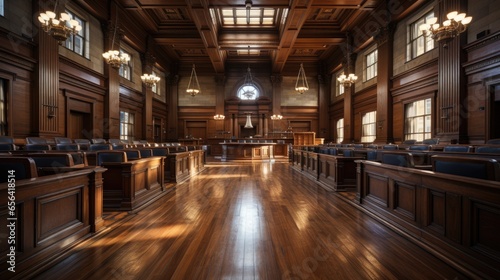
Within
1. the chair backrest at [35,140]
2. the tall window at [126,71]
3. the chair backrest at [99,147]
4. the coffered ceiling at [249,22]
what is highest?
the coffered ceiling at [249,22]

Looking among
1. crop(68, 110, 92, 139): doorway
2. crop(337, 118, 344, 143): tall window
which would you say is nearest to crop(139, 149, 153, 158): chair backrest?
crop(68, 110, 92, 139): doorway

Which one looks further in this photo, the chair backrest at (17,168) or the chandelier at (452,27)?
the chandelier at (452,27)

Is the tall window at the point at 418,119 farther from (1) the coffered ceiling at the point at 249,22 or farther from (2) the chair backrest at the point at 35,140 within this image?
(2) the chair backrest at the point at 35,140

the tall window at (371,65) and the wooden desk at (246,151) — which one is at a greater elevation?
the tall window at (371,65)

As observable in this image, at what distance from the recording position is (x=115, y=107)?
33.1 ft

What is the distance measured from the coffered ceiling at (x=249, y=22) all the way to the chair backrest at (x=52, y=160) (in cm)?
787

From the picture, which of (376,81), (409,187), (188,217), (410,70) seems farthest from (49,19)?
(376,81)

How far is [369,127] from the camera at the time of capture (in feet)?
39.9

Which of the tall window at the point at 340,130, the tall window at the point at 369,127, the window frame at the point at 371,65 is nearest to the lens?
the window frame at the point at 371,65

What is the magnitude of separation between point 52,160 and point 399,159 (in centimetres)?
410

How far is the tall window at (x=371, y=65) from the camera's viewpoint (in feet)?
38.3

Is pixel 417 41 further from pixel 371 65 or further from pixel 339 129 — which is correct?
pixel 339 129

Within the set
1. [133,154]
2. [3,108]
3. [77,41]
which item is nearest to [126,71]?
[77,41]

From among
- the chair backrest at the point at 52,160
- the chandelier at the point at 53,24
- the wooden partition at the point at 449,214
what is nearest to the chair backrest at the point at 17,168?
the chair backrest at the point at 52,160
